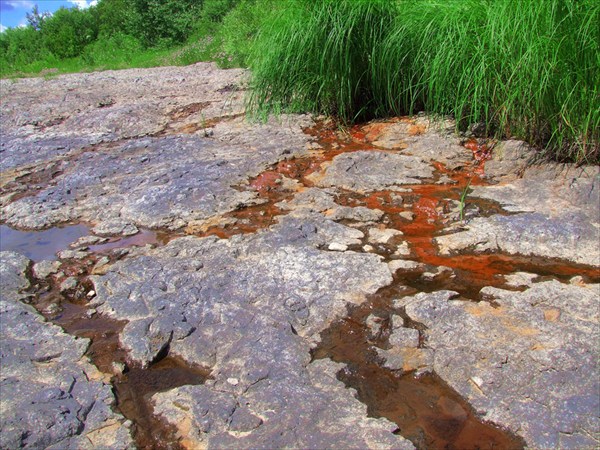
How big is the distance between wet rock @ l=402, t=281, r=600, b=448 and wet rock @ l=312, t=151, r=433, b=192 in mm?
1085

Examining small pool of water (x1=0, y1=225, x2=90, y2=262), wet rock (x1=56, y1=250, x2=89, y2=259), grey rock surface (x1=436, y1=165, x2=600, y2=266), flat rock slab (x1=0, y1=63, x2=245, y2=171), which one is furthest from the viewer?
flat rock slab (x1=0, y1=63, x2=245, y2=171)

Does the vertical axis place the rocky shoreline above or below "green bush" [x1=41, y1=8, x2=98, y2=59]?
below

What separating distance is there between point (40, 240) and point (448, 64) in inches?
93.1

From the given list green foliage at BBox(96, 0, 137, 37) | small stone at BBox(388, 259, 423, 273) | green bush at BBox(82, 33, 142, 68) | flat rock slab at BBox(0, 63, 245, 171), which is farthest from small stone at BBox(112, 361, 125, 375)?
green foliage at BBox(96, 0, 137, 37)

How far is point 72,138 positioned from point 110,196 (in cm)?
136

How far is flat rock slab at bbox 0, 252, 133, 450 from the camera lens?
4.92 ft

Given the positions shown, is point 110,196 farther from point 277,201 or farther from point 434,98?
point 434,98

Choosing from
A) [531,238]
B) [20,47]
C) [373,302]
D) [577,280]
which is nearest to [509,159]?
[531,238]

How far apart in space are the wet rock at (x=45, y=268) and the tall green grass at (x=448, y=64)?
206cm

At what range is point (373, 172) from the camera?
3.12 meters

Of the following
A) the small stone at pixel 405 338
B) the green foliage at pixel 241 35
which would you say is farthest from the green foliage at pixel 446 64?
the green foliage at pixel 241 35

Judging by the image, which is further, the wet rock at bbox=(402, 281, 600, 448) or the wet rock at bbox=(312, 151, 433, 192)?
the wet rock at bbox=(312, 151, 433, 192)

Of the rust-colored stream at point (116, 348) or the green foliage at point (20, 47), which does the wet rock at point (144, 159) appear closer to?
the rust-colored stream at point (116, 348)

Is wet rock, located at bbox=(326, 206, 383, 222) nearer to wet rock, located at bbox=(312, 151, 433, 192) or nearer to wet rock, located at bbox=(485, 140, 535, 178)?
wet rock, located at bbox=(312, 151, 433, 192)
